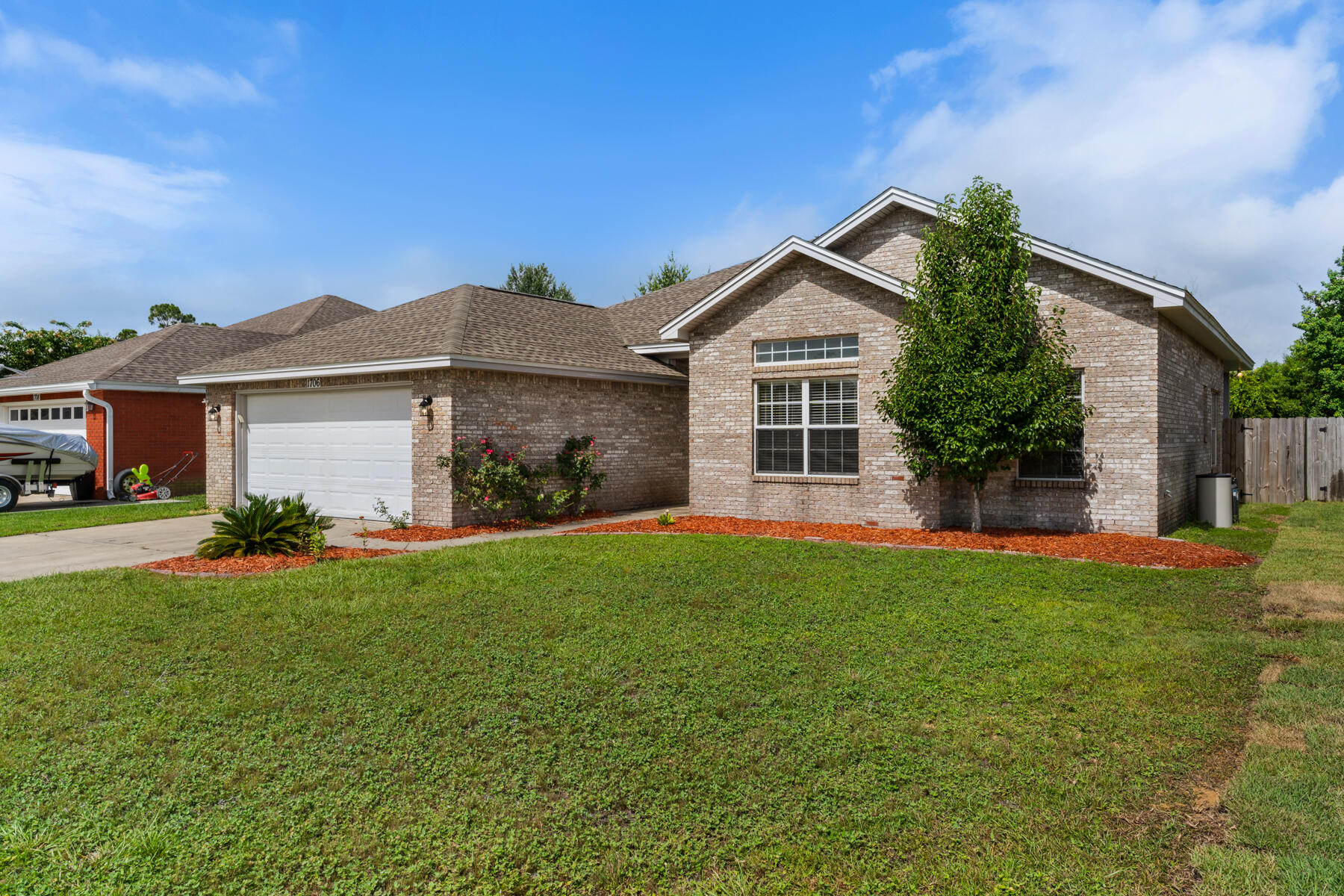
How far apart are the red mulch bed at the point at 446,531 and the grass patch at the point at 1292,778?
418 inches

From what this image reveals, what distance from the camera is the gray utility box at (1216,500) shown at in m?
13.9

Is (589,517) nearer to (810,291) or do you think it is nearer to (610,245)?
(810,291)

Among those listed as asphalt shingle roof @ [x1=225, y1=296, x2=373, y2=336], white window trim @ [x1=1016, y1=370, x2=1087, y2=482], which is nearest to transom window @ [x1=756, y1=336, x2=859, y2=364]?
white window trim @ [x1=1016, y1=370, x2=1087, y2=482]

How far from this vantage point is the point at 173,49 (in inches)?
502

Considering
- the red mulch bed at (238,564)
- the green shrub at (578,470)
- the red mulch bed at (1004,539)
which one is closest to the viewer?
the red mulch bed at (238,564)

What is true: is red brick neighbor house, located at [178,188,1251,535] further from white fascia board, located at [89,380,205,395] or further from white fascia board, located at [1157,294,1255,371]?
white fascia board, located at [89,380,205,395]

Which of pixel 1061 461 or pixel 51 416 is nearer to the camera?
pixel 1061 461

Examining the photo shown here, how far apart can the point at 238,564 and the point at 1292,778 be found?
10705 mm

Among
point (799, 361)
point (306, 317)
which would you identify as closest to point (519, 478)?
point (799, 361)

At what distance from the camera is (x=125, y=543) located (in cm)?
1211

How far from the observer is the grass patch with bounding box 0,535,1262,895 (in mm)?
3213

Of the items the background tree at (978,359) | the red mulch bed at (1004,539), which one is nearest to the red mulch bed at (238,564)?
the red mulch bed at (1004,539)

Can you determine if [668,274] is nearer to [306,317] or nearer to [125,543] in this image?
[306,317]

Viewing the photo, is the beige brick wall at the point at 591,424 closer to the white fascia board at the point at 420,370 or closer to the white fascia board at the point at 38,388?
the white fascia board at the point at 420,370
